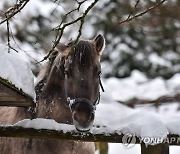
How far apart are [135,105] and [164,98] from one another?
843 mm

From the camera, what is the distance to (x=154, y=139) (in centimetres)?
341

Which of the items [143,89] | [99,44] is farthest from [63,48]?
[143,89]

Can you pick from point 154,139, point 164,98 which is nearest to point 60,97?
point 154,139

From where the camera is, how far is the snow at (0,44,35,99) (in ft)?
11.0

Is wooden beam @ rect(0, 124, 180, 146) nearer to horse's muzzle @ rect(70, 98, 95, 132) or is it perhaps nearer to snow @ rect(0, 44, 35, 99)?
horse's muzzle @ rect(70, 98, 95, 132)

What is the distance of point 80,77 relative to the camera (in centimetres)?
396

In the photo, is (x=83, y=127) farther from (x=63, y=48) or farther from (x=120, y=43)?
(x=120, y=43)

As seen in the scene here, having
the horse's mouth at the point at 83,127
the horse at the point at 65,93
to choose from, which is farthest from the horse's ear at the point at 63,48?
the horse's mouth at the point at 83,127

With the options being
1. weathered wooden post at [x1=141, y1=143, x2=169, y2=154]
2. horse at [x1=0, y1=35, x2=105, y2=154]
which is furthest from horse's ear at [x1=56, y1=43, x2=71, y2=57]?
weathered wooden post at [x1=141, y1=143, x2=169, y2=154]

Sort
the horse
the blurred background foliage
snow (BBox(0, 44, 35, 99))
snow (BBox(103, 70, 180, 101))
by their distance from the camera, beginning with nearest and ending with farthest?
snow (BBox(0, 44, 35, 99)), the horse, snow (BBox(103, 70, 180, 101)), the blurred background foliage

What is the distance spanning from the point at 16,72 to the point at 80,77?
63cm

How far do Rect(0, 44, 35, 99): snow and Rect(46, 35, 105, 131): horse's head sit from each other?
0.38 meters

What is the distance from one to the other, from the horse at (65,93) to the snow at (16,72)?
393mm

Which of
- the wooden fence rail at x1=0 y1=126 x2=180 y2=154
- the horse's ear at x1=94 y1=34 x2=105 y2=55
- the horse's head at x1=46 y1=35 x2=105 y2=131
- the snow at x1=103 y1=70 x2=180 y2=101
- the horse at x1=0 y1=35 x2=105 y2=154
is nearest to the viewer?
the wooden fence rail at x1=0 y1=126 x2=180 y2=154
